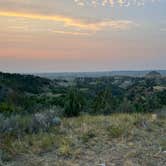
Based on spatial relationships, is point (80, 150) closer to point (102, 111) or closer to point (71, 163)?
point (71, 163)

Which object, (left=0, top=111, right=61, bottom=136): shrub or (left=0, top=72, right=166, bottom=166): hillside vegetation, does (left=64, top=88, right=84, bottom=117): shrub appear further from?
(left=0, top=111, right=61, bottom=136): shrub

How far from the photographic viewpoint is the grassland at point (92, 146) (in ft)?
18.2

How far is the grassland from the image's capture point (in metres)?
5.55

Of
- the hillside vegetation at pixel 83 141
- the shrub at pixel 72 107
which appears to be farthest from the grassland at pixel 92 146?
the shrub at pixel 72 107

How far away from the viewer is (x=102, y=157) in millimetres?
5734

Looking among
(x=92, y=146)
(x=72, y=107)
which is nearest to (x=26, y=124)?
(x=92, y=146)

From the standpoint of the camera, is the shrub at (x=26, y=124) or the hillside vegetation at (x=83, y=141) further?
the shrub at (x=26, y=124)

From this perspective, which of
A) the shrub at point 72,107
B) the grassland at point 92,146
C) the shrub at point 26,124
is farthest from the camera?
the shrub at point 72,107

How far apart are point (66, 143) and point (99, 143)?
0.63 metres

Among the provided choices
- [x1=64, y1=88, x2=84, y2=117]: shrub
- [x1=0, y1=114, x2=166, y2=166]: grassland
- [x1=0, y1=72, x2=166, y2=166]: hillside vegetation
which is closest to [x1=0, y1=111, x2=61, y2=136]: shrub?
[x1=0, y1=72, x2=166, y2=166]: hillside vegetation

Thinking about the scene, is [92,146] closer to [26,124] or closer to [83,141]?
[83,141]

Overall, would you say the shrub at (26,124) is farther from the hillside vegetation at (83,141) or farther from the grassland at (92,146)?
the grassland at (92,146)

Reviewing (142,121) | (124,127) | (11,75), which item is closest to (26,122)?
(124,127)

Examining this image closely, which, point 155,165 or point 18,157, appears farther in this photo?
point 18,157
